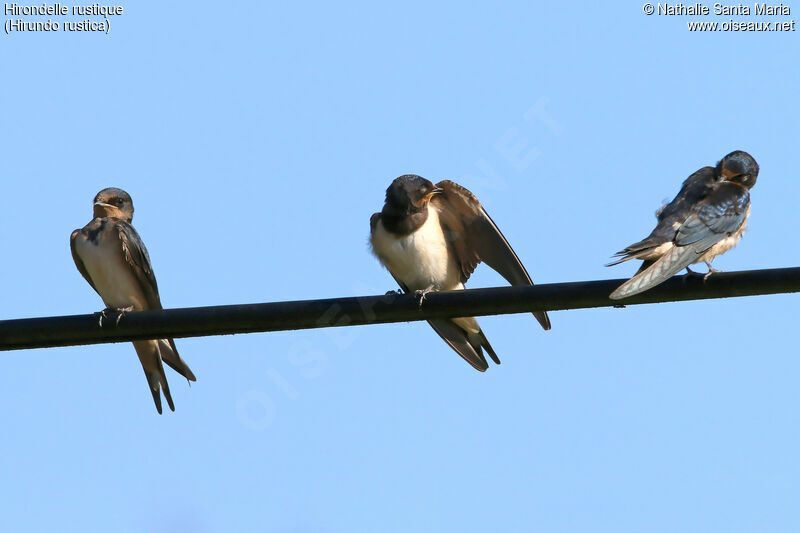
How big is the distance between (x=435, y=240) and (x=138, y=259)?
6.19ft

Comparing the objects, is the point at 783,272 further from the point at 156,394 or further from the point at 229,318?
the point at 156,394

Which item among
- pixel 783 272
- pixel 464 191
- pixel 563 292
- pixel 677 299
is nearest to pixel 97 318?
pixel 563 292

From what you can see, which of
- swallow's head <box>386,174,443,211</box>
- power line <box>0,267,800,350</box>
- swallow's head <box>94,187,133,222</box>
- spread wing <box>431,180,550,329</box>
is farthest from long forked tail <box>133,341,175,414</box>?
power line <box>0,267,800,350</box>

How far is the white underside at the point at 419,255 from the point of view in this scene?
6.96 meters

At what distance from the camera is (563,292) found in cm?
421

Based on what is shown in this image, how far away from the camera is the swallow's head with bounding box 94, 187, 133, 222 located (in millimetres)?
7699

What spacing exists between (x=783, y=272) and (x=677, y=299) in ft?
1.73

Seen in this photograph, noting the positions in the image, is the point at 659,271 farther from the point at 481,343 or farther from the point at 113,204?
the point at 113,204

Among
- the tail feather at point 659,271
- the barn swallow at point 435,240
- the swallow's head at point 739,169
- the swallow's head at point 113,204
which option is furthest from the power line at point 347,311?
the swallow's head at point 113,204

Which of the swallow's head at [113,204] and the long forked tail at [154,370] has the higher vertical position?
the swallow's head at [113,204]

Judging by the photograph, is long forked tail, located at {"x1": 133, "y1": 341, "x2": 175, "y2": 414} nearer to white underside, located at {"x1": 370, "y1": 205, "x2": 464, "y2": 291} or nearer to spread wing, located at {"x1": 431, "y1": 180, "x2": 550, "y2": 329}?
white underside, located at {"x1": 370, "y1": 205, "x2": 464, "y2": 291}

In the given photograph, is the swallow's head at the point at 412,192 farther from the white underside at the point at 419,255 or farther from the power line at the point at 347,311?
the power line at the point at 347,311

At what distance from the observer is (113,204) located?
25.4 feet

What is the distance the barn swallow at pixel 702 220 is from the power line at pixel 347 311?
63cm
